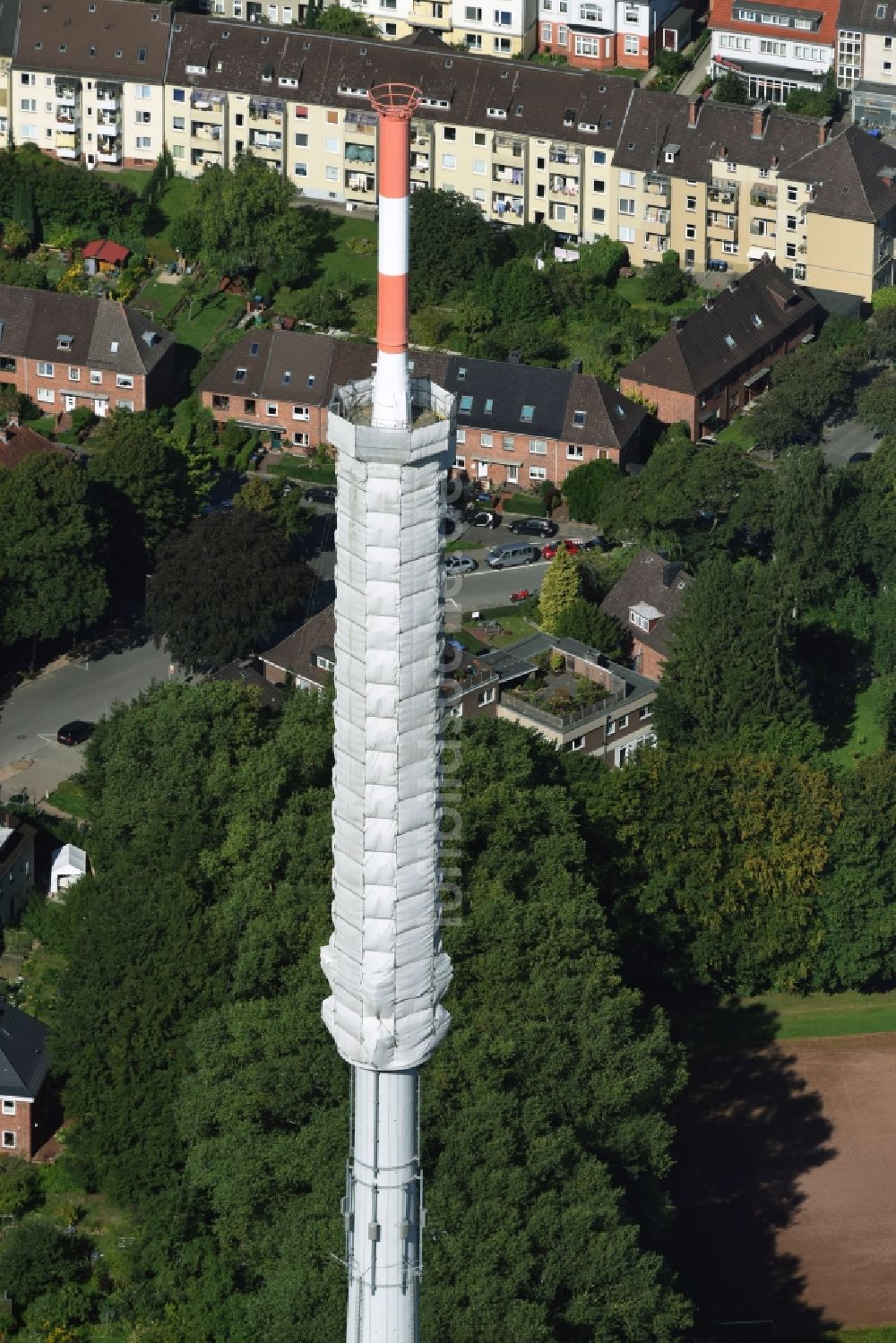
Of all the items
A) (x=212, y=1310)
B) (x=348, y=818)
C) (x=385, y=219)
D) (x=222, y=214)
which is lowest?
(x=212, y=1310)

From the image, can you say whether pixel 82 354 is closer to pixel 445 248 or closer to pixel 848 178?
pixel 445 248

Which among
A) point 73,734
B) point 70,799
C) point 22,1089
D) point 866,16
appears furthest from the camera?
point 866,16

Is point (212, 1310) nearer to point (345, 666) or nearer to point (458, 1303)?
point (458, 1303)

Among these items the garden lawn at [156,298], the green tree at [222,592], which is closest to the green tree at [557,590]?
Answer: the green tree at [222,592]

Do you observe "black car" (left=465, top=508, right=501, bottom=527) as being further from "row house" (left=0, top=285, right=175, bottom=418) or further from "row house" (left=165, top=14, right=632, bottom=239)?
"row house" (left=165, top=14, right=632, bottom=239)

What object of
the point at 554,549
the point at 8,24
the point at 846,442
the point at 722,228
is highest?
the point at 8,24

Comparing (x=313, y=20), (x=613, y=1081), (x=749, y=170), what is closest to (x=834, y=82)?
(x=749, y=170)

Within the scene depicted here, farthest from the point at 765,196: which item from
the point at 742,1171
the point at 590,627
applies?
the point at 742,1171
